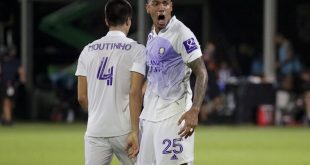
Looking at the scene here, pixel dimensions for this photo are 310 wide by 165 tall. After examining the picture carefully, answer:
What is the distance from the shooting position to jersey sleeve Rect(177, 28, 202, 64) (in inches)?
319

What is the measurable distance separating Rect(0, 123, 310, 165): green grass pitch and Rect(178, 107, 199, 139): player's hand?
7544 mm

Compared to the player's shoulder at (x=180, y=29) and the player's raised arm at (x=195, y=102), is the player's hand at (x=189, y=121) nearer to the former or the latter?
the player's raised arm at (x=195, y=102)

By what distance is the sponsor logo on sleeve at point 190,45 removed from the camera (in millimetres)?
8109

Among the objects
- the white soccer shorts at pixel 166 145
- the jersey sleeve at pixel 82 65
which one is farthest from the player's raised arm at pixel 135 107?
the jersey sleeve at pixel 82 65

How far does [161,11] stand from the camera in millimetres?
8281

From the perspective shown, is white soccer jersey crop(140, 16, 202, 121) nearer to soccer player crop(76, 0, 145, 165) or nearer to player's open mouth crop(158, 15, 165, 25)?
player's open mouth crop(158, 15, 165, 25)

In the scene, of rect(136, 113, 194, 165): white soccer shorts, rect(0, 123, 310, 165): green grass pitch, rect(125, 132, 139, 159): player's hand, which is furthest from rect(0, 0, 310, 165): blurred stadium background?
rect(125, 132, 139, 159): player's hand

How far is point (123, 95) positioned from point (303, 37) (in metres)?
24.2

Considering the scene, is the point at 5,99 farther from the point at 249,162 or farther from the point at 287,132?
the point at 249,162

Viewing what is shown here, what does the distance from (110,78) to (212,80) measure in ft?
58.2

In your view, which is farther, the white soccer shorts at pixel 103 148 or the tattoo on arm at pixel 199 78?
the white soccer shorts at pixel 103 148

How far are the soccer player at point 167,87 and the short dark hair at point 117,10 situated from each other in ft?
0.86

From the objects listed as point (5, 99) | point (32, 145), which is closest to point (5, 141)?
point (32, 145)

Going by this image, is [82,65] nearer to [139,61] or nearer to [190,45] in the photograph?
[139,61]
